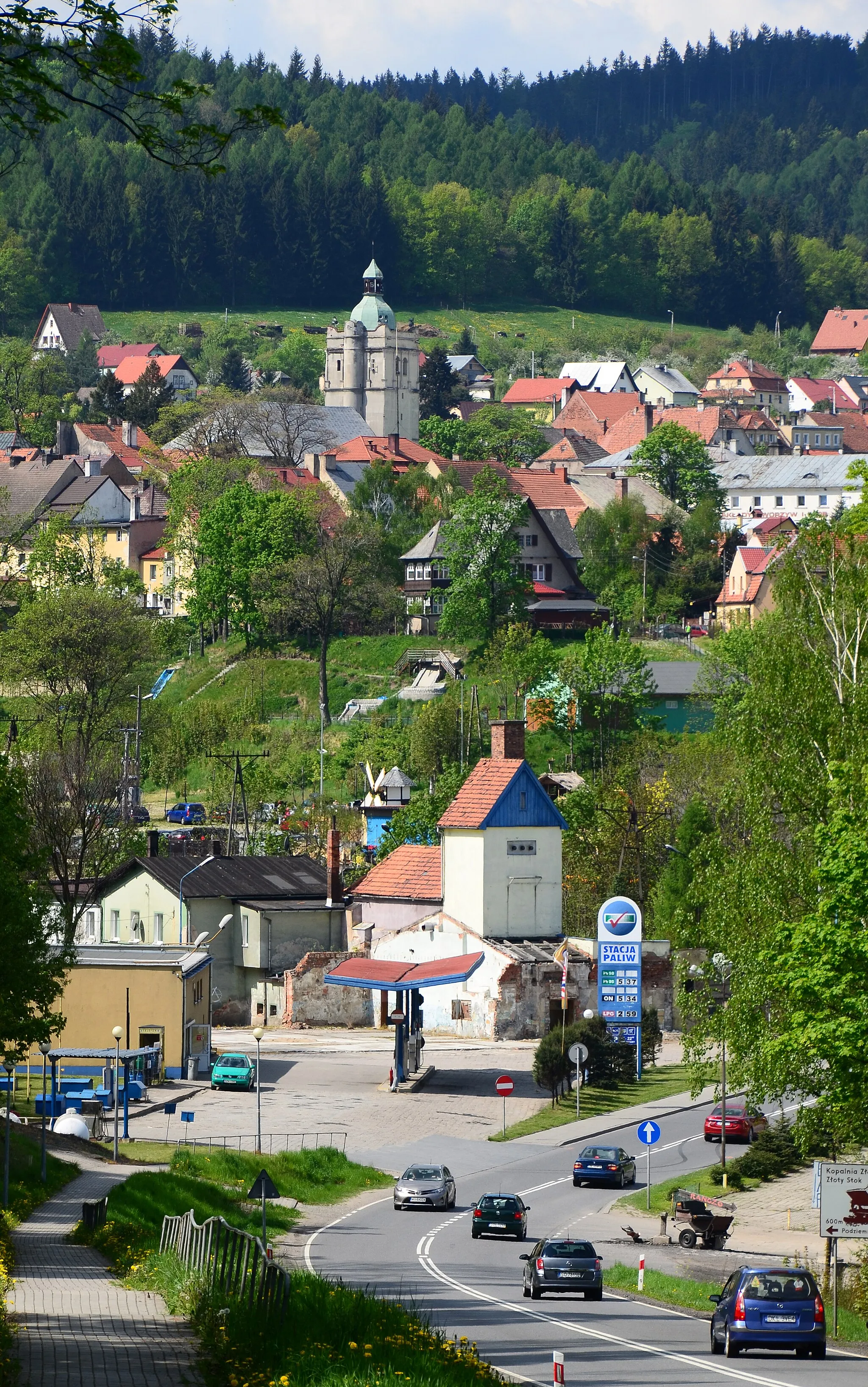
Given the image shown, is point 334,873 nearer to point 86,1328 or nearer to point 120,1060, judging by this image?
point 120,1060

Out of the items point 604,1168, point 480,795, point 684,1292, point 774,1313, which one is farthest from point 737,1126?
point 774,1313

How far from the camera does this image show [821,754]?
4172cm

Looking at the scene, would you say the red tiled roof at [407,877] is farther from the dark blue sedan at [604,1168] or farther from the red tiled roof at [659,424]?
the red tiled roof at [659,424]

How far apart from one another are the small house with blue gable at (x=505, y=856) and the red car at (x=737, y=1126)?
1695 cm

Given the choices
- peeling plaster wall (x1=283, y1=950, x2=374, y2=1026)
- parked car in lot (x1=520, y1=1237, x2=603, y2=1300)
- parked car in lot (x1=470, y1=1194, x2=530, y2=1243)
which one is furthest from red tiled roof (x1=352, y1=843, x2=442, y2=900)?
parked car in lot (x1=520, y1=1237, x2=603, y2=1300)

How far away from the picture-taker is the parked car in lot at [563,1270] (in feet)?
105

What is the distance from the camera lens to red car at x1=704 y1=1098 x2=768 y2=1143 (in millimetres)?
50344

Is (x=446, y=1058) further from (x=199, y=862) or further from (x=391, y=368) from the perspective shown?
(x=391, y=368)

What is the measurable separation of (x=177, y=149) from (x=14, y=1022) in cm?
2538

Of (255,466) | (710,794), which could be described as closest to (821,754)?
(710,794)

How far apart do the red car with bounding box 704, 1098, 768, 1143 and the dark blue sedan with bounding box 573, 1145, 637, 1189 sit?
3.41m

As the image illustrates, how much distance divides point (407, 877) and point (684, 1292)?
132ft

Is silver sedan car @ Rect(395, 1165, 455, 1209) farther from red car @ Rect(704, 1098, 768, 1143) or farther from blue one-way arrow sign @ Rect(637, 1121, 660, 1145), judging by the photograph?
red car @ Rect(704, 1098, 768, 1143)

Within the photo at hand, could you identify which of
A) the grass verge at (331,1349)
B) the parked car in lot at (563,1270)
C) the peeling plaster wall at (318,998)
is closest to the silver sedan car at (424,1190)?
the parked car in lot at (563,1270)
